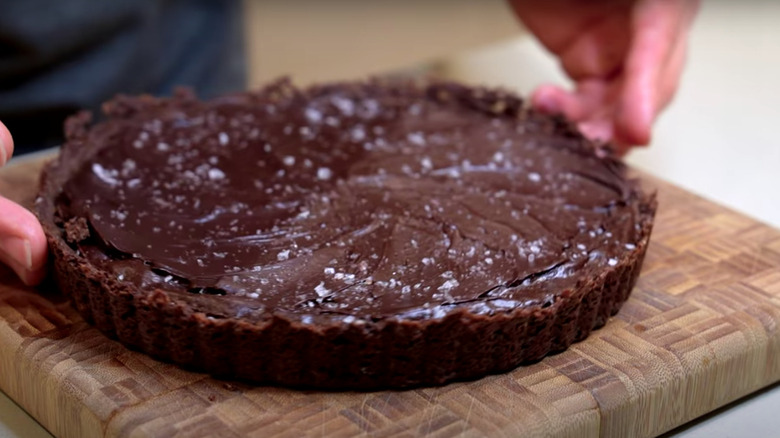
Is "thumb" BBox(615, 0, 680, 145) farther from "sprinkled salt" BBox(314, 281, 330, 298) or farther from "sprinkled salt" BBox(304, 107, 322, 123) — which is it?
"sprinkled salt" BBox(314, 281, 330, 298)

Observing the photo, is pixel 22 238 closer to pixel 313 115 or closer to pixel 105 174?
pixel 105 174

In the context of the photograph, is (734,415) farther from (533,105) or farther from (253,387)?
(533,105)

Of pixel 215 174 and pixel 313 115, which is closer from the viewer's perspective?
pixel 215 174

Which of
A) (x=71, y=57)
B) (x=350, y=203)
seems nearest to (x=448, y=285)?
(x=350, y=203)

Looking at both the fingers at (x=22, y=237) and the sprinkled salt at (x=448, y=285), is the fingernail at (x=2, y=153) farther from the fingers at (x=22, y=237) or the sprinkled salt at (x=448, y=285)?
the sprinkled salt at (x=448, y=285)

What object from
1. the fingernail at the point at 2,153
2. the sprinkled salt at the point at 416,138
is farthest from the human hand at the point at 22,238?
the sprinkled salt at the point at 416,138

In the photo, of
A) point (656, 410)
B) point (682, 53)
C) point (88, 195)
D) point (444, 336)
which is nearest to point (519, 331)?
point (444, 336)

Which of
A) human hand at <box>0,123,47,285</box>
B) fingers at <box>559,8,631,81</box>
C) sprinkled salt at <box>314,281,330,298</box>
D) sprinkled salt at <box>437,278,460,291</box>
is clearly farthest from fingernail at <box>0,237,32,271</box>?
fingers at <box>559,8,631,81</box>
